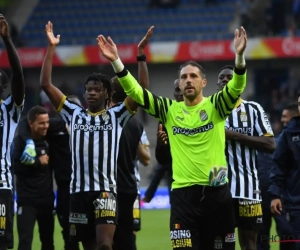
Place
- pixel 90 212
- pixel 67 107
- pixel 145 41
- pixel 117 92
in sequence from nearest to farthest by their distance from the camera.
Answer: pixel 145 41
pixel 90 212
pixel 67 107
pixel 117 92

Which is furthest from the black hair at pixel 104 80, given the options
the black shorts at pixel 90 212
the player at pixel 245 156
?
the player at pixel 245 156

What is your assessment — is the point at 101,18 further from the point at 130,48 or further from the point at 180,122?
the point at 180,122

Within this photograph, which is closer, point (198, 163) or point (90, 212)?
point (198, 163)

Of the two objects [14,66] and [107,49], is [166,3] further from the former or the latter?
[14,66]

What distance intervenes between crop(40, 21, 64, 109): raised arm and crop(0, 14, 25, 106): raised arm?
24.6 inches

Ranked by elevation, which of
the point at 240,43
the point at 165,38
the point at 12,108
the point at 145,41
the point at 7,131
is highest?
the point at 165,38

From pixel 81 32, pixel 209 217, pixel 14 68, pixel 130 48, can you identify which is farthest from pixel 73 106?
pixel 81 32

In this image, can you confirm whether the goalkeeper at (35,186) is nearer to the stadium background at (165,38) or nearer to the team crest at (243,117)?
the team crest at (243,117)

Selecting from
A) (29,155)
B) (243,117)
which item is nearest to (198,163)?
(243,117)

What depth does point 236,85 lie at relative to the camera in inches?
299

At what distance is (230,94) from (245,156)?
1.76 metres

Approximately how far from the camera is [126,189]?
9.78 m

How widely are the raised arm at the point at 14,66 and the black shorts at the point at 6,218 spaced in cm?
86

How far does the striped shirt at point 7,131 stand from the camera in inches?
318
